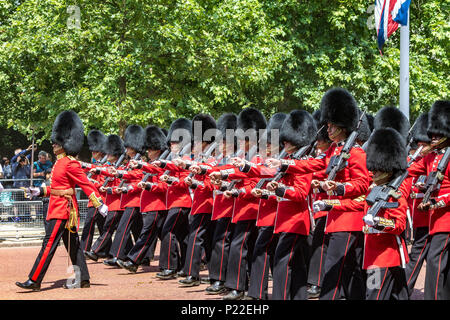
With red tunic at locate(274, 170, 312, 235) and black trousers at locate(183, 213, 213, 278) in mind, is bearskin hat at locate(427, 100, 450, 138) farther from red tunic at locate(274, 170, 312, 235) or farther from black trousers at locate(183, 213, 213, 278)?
black trousers at locate(183, 213, 213, 278)

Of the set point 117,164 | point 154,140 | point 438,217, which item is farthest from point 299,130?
point 117,164

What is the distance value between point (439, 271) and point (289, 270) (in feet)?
4.11

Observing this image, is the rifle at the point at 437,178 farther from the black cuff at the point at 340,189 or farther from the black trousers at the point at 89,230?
the black trousers at the point at 89,230

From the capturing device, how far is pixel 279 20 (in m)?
20.1

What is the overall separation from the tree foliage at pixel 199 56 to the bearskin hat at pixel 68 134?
6.77m

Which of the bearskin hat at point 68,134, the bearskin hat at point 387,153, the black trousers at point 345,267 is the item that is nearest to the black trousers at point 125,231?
the bearskin hat at point 68,134

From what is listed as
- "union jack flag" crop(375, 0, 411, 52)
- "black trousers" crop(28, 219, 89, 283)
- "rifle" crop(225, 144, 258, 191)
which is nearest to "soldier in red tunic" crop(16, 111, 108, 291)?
"black trousers" crop(28, 219, 89, 283)

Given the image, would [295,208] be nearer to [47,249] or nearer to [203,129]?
[47,249]

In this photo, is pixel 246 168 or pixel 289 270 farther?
pixel 246 168

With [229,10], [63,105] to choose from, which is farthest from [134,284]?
[229,10]

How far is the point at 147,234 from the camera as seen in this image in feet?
31.0

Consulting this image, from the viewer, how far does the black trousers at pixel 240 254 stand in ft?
24.3
